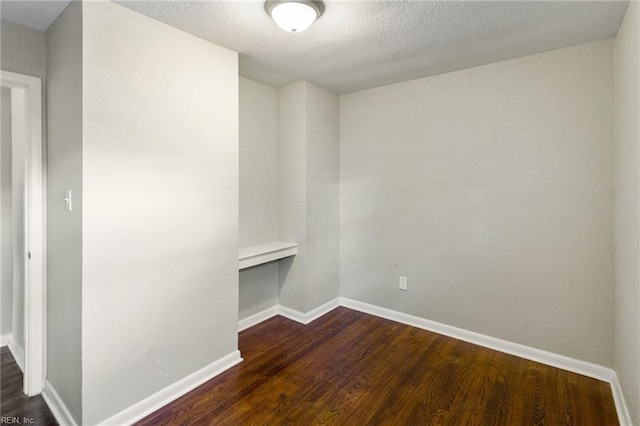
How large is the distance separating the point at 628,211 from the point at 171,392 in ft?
9.67

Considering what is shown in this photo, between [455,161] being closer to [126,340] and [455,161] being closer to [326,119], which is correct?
[326,119]

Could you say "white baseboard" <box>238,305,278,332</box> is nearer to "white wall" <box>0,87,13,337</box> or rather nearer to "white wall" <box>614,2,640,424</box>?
"white wall" <box>0,87,13,337</box>

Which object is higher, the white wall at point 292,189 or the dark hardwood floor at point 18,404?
the white wall at point 292,189

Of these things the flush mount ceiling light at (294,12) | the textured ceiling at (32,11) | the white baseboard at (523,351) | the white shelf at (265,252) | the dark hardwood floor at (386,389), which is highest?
the textured ceiling at (32,11)

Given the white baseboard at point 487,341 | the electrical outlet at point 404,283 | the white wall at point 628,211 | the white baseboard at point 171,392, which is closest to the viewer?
the white wall at point 628,211

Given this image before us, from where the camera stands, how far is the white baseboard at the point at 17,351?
236 centimetres

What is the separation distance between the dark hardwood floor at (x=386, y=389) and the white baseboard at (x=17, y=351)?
1308 mm

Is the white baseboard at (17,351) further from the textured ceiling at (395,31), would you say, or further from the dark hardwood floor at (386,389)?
the textured ceiling at (395,31)

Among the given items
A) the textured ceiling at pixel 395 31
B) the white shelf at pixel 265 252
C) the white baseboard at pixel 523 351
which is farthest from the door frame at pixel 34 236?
the white baseboard at pixel 523 351

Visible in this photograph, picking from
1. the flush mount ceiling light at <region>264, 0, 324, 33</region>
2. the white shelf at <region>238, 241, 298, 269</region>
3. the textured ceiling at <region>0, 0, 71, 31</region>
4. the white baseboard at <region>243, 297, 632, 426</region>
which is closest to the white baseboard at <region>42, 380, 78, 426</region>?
the white shelf at <region>238, 241, 298, 269</region>

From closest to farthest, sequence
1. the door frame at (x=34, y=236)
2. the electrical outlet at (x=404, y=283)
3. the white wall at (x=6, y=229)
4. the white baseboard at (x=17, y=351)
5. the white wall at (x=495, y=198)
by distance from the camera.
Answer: the door frame at (x=34, y=236)
the white wall at (x=495, y=198)
the white baseboard at (x=17, y=351)
the white wall at (x=6, y=229)
the electrical outlet at (x=404, y=283)

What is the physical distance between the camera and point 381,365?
2.41 metres

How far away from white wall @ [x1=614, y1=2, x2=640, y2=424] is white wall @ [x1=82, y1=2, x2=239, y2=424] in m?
2.41

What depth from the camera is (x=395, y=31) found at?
6.77 feet
